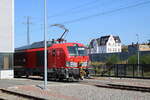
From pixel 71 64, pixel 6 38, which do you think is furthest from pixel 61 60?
pixel 6 38

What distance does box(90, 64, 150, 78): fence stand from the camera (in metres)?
32.9

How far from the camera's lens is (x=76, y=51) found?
87.7 feet

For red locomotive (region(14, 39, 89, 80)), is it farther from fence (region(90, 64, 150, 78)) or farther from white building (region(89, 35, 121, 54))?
white building (region(89, 35, 121, 54))

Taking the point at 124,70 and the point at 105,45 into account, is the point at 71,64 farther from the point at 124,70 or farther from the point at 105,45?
the point at 105,45

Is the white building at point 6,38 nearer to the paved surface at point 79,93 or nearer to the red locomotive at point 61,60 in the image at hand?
the red locomotive at point 61,60

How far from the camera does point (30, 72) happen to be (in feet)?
103

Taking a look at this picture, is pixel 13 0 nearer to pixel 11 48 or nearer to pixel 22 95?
pixel 11 48

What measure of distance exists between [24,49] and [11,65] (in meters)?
4.19

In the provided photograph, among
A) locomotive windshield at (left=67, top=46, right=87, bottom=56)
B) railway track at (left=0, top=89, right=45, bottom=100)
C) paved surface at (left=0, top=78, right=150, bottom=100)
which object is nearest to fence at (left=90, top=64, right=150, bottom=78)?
locomotive windshield at (left=67, top=46, right=87, bottom=56)

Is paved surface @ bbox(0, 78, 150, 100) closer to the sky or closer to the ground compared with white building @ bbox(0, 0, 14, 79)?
closer to the ground

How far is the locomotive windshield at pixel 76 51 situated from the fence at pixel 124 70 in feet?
13.4

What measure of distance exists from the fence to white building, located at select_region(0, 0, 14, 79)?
34.6 feet

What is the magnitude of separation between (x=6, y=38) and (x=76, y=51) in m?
14.0

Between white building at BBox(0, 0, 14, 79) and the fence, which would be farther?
white building at BBox(0, 0, 14, 79)
